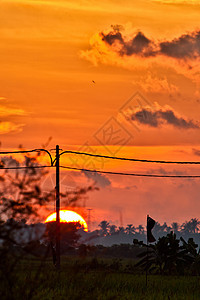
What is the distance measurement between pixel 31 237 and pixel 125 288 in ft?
56.6

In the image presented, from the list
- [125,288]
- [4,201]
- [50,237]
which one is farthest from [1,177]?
[125,288]

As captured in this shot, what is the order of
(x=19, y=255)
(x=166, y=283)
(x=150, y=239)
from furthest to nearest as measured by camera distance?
(x=166, y=283) < (x=150, y=239) < (x=19, y=255)

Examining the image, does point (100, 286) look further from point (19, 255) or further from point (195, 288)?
point (19, 255)

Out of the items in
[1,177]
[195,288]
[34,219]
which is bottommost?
[195,288]

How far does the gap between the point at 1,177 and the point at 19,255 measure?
122cm

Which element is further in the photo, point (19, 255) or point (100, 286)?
point (100, 286)

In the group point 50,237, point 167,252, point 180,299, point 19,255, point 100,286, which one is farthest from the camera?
point 167,252

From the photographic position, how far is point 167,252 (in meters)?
39.0

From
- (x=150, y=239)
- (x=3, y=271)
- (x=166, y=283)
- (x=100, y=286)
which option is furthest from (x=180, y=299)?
(x=3, y=271)

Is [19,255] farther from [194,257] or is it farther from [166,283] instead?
[194,257]

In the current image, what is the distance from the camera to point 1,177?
7.21 meters

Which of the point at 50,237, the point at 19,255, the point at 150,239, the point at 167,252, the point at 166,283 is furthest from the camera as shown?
the point at 167,252

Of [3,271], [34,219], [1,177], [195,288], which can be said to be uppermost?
[1,177]

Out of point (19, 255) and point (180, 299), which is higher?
point (19, 255)
